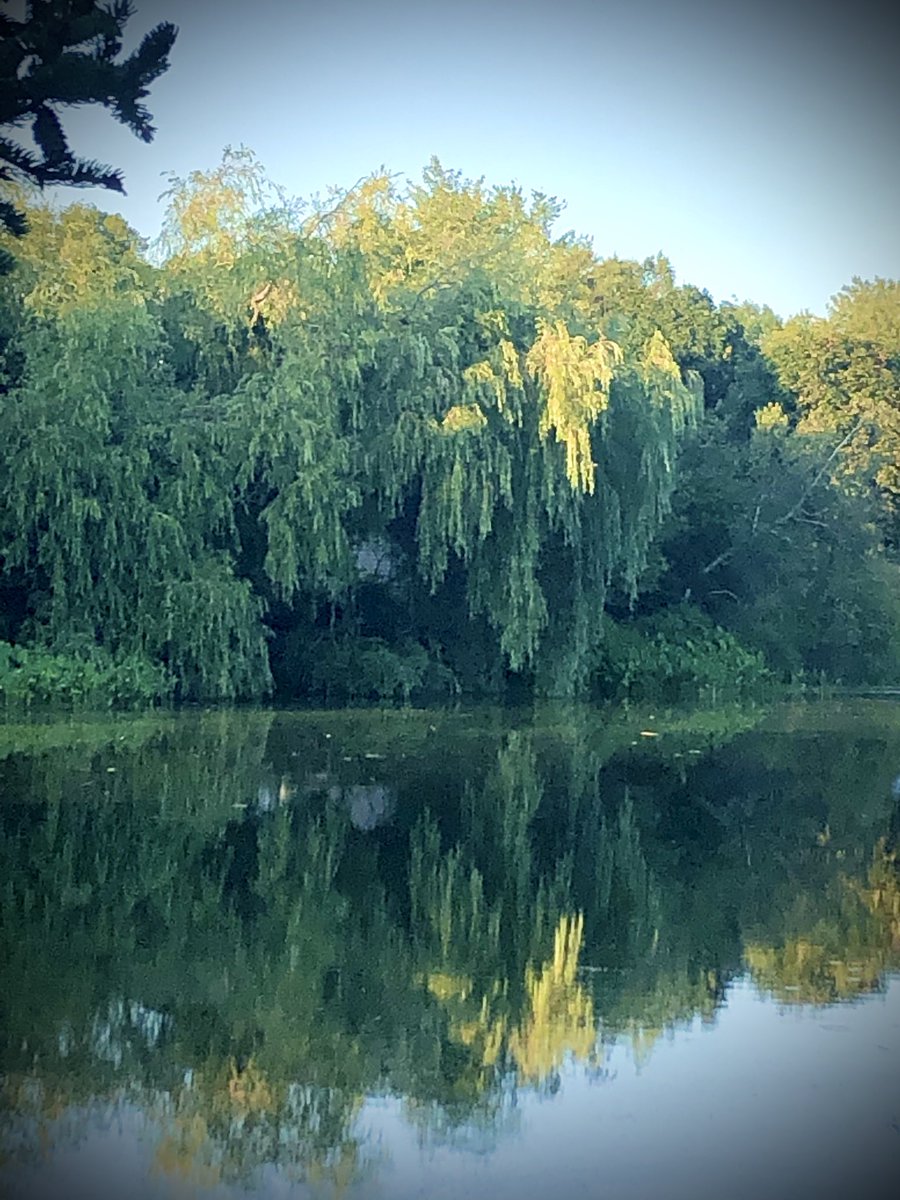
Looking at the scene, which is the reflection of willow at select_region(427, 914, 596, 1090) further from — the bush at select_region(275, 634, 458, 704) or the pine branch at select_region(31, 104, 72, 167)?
the bush at select_region(275, 634, 458, 704)

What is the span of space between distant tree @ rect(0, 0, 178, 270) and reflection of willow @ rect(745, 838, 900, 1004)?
5169 millimetres

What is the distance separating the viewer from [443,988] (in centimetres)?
655

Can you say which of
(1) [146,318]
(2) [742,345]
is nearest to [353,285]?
(1) [146,318]

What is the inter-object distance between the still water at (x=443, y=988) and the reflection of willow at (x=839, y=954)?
0.02 m

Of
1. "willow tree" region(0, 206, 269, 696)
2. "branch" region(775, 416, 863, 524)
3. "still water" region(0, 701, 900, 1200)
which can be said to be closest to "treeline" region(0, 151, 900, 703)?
"willow tree" region(0, 206, 269, 696)

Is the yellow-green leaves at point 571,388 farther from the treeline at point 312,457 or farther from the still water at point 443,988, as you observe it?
the still water at point 443,988

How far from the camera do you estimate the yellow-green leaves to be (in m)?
22.1

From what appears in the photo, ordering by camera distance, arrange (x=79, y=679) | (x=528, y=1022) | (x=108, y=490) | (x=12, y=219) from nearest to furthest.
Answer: (x=528, y=1022) → (x=12, y=219) → (x=79, y=679) → (x=108, y=490)

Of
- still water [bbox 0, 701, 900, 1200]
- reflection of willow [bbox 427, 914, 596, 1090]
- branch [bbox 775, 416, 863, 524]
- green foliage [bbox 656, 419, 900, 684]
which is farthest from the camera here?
branch [bbox 775, 416, 863, 524]

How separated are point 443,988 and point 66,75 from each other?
16.6 feet

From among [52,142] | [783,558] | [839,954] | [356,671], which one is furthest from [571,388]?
[839,954]

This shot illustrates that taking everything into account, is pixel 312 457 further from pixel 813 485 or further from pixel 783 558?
pixel 813 485

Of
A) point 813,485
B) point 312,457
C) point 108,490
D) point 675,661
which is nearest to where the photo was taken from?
point 108,490

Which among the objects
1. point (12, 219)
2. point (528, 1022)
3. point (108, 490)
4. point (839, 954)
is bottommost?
point (528, 1022)
